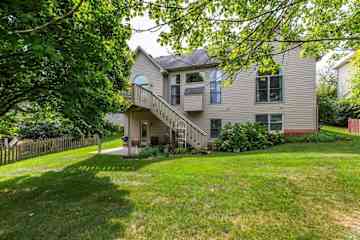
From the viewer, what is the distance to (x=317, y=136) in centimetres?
1369

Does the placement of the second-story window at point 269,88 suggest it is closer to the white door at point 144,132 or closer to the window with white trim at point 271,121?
the window with white trim at point 271,121

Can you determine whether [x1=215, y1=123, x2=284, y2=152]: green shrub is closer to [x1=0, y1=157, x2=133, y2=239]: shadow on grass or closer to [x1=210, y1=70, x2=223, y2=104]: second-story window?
[x1=210, y1=70, x2=223, y2=104]: second-story window

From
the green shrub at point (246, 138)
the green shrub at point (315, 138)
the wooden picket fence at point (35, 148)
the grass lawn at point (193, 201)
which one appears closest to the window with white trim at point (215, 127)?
the green shrub at point (246, 138)

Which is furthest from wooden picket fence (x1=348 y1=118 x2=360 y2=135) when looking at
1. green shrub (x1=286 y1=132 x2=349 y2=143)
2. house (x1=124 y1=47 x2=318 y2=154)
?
house (x1=124 y1=47 x2=318 y2=154)

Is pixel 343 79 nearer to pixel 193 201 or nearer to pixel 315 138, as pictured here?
pixel 315 138

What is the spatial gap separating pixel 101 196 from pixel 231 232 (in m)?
3.67

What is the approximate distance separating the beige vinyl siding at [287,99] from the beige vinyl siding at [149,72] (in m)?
4.71

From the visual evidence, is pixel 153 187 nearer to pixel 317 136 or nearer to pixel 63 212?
pixel 63 212

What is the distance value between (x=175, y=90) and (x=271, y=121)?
713 cm

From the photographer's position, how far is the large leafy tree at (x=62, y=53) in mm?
4145

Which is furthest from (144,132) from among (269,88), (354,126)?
(354,126)

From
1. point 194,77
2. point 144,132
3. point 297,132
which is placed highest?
point 194,77

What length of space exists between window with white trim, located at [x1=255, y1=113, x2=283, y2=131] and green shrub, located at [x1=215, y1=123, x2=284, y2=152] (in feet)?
2.51

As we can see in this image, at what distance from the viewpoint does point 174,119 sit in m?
14.3
